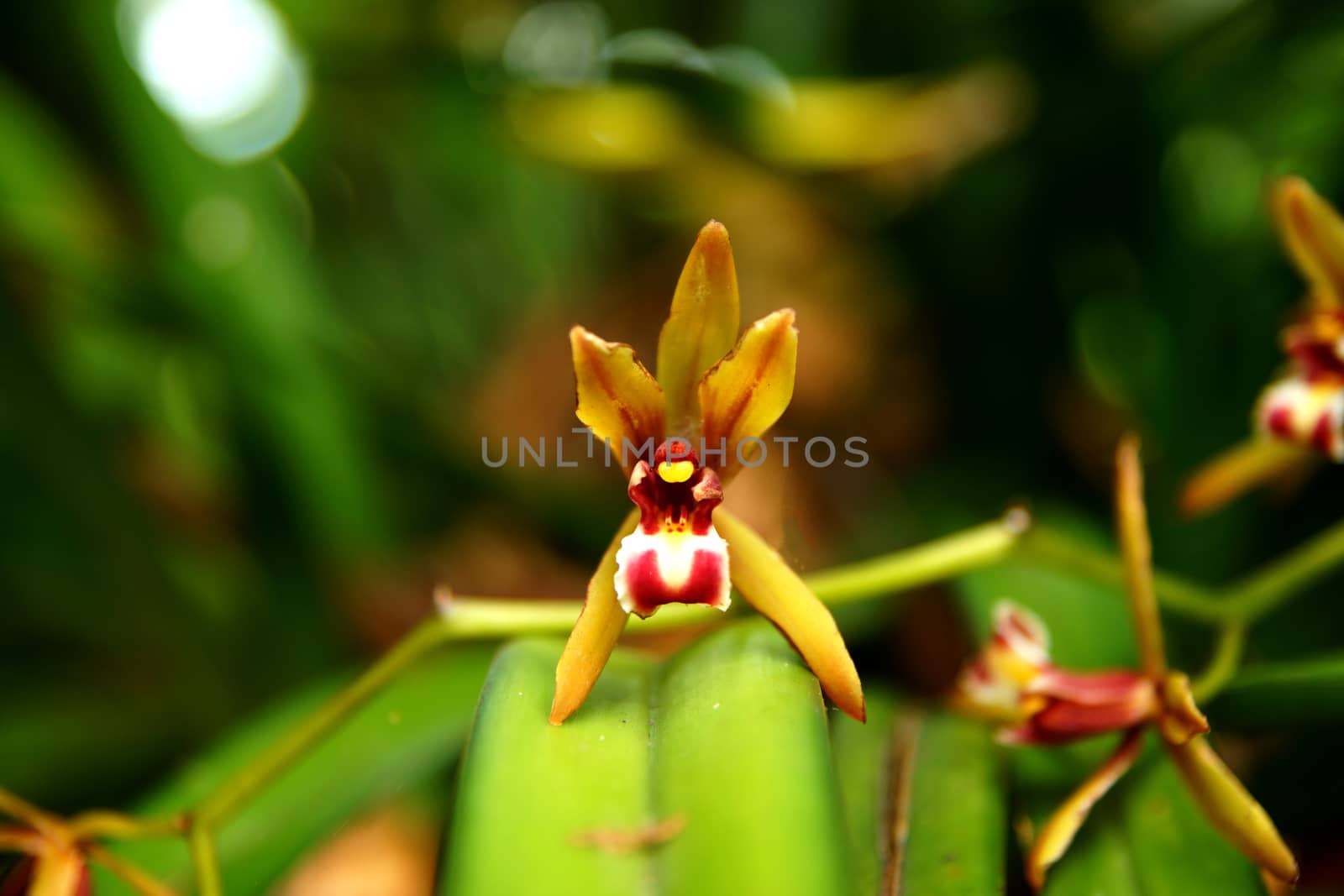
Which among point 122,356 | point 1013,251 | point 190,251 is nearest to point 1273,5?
point 1013,251

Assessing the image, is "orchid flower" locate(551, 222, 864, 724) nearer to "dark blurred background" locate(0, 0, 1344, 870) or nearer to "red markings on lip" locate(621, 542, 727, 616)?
"red markings on lip" locate(621, 542, 727, 616)

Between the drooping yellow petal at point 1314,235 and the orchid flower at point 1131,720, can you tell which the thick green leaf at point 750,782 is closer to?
the orchid flower at point 1131,720

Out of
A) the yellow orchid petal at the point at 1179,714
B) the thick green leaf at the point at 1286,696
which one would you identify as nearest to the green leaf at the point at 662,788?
the yellow orchid petal at the point at 1179,714

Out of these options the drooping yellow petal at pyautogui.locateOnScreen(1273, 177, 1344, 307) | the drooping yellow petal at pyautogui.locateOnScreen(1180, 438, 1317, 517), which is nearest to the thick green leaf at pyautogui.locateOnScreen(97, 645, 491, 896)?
the drooping yellow petal at pyautogui.locateOnScreen(1180, 438, 1317, 517)

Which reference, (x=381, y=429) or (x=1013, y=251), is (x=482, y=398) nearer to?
(x=381, y=429)

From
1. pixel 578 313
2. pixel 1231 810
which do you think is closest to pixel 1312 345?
pixel 1231 810

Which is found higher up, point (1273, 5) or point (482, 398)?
point (482, 398)
